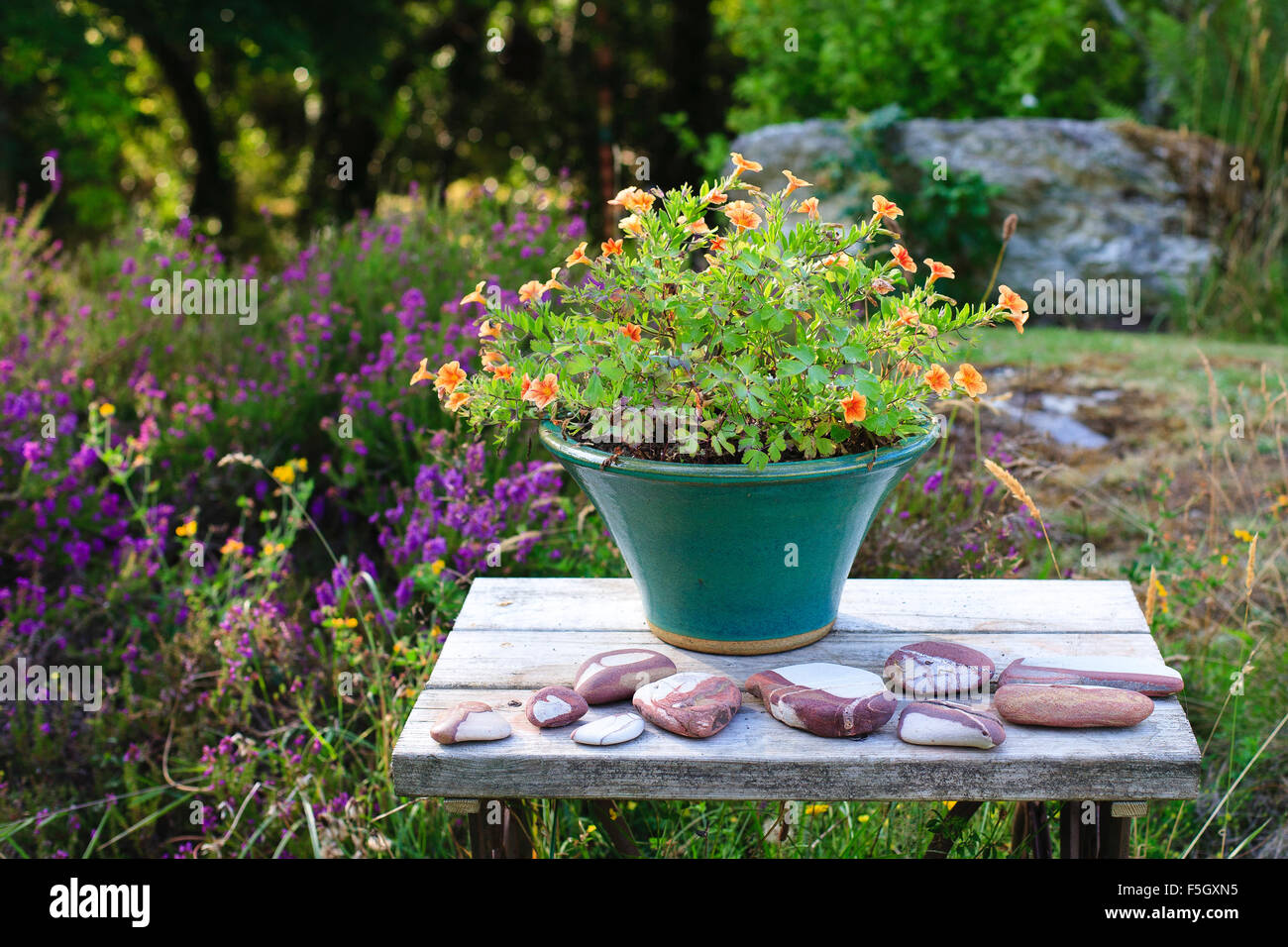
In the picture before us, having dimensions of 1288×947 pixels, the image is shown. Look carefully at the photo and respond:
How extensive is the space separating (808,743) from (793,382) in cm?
50

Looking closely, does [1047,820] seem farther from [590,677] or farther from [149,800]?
[149,800]

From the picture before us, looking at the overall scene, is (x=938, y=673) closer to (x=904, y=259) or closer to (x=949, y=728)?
(x=949, y=728)

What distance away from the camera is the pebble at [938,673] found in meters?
1.46

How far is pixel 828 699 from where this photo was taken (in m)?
1.38

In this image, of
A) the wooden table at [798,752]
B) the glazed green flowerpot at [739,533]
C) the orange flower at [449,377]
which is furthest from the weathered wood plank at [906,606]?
the orange flower at [449,377]

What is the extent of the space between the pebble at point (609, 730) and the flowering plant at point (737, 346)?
0.37 meters

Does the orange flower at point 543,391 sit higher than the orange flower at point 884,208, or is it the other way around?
the orange flower at point 884,208

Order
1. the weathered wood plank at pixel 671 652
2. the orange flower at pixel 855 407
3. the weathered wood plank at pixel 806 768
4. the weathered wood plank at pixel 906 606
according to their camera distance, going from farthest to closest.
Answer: the weathered wood plank at pixel 906 606, the weathered wood plank at pixel 671 652, the orange flower at pixel 855 407, the weathered wood plank at pixel 806 768

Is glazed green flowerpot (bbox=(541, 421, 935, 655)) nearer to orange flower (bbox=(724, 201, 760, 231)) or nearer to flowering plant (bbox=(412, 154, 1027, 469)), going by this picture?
flowering plant (bbox=(412, 154, 1027, 469))

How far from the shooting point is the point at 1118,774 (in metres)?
1.30

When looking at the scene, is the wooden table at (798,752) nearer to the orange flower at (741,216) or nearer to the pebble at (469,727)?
the pebble at (469,727)

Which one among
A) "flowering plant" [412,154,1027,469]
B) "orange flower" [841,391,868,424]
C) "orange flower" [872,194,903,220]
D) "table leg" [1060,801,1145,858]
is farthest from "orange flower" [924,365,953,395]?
"table leg" [1060,801,1145,858]

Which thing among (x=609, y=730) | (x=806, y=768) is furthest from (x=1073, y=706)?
(x=609, y=730)

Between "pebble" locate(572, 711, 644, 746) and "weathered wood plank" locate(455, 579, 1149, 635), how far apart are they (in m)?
0.33
